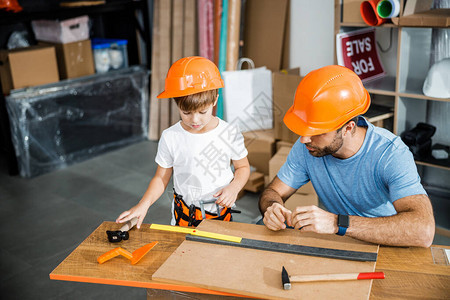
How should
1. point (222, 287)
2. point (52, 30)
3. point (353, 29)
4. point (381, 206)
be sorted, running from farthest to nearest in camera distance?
1. point (52, 30)
2. point (353, 29)
3. point (381, 206)
4. point (222, 287)

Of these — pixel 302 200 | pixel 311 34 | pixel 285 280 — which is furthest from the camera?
pixel 311 34

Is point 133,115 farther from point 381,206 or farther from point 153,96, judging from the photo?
point 381,206

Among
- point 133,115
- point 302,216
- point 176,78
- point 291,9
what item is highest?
point 291,9

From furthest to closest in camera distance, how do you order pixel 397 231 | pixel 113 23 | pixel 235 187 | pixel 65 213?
1. pixel 113 23
2. pixel 65 213
3. pixel 235 187
4. pixel 397 231

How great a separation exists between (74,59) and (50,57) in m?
0.30

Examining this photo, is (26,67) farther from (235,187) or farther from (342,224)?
(342,224)

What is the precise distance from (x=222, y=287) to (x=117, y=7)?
14.3 feet

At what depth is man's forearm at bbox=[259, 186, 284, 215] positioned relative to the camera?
6.45 ft

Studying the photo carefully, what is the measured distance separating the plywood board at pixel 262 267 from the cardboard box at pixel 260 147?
7.33 feet

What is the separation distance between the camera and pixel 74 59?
4773 millimetres

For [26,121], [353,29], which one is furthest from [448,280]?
[26,121]

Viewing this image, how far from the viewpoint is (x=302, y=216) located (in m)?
1.62

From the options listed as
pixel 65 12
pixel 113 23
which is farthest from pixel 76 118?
pixel 113 23

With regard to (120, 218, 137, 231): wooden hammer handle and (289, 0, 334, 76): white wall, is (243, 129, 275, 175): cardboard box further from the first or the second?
(120, 218, 137, 231): wooden hammer handle
